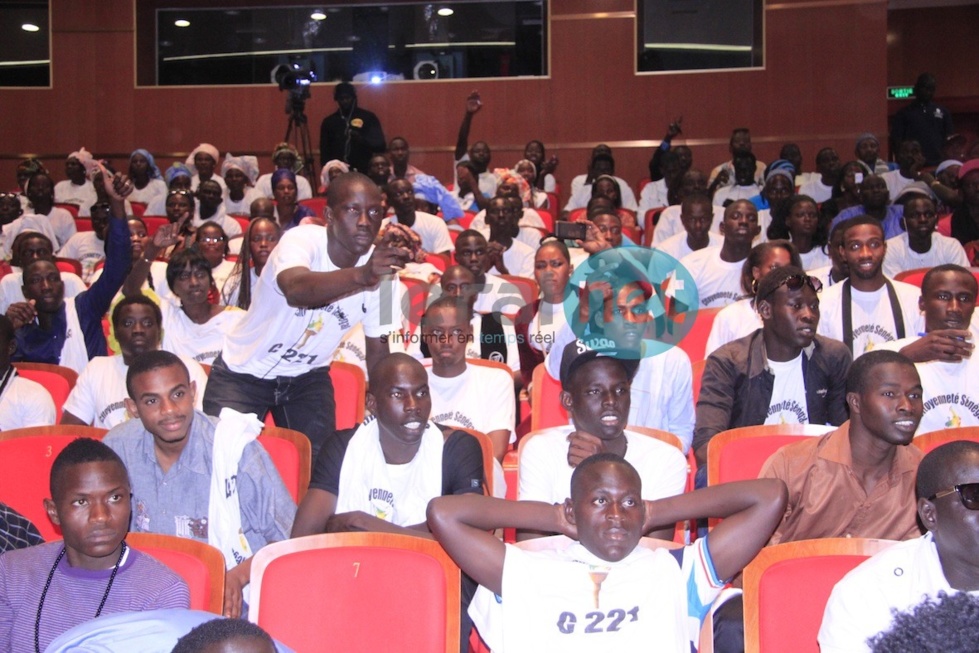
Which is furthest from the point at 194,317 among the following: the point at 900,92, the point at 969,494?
the point at 900,92

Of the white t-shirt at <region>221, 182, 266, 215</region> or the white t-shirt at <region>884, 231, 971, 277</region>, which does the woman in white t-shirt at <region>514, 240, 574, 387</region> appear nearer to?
the white t-shirt at <region>884, 231, 971, 277</region>

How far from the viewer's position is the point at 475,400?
466 centimetres

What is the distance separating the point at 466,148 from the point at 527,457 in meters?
8.15

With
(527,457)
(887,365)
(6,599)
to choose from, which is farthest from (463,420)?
(6,599)

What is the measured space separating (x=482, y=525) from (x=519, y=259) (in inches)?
195

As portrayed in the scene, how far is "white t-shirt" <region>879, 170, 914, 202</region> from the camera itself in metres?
9.30

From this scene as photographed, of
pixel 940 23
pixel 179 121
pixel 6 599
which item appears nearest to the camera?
pixel 6 599

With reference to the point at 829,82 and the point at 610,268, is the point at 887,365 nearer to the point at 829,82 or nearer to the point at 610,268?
the point at 610,268

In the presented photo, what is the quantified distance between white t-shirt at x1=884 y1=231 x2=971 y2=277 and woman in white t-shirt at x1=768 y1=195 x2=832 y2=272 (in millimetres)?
378

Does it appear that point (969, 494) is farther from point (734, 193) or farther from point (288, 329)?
point (734, 193)

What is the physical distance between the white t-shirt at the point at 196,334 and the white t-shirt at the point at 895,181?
6.16m

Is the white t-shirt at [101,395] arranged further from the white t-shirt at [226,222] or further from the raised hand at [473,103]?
the raised hand at [473,103]

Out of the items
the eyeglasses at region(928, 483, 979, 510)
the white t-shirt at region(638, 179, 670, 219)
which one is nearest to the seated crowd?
the eyeglasses at region(928, 483, 979, 510)

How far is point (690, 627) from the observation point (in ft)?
9.10
